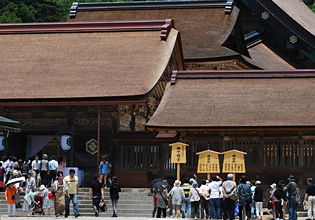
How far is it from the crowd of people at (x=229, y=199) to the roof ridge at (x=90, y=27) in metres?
12.2

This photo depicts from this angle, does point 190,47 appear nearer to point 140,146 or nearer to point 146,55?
point 146,55

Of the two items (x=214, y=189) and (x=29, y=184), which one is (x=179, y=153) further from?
(x=29, y=184)

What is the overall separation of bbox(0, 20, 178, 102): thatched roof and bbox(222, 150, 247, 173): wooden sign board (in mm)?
4445

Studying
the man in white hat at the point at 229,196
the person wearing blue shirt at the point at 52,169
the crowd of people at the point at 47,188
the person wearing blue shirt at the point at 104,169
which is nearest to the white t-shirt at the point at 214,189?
the man in white hat at the point at 229,196

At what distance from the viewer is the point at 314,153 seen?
29891 mm

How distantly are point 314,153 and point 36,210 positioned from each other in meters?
10.4

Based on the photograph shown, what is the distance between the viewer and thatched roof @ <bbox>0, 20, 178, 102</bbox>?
32.1m

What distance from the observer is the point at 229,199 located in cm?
2450

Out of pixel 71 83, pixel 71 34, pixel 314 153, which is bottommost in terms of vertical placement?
pixel 314 153

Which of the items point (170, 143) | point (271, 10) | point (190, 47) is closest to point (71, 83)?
point (170, 143)

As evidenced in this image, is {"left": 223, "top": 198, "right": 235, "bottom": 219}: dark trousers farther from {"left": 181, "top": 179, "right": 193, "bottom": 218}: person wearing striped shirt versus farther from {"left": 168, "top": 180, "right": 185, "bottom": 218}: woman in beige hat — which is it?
{"left": 181, "top": 179, "right": 193, "bottom": 218}: person wearing striped shirt

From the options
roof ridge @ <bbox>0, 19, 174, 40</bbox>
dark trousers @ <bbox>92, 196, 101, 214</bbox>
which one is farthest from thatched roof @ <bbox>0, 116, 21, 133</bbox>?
roof ridge @ <bbox>0, 19, 174, 40</bbox>

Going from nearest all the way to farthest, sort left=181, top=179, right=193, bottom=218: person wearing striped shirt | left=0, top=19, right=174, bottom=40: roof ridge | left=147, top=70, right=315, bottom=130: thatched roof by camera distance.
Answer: left=181, top=179, right=193, bottom=218: person wearing striped shirt → left=147, top=70, right=315, bottom=130: thatched roof → left=0, top=19, right=174, bottom=40: roof ridge

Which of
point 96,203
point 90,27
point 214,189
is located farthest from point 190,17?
point 214,189
